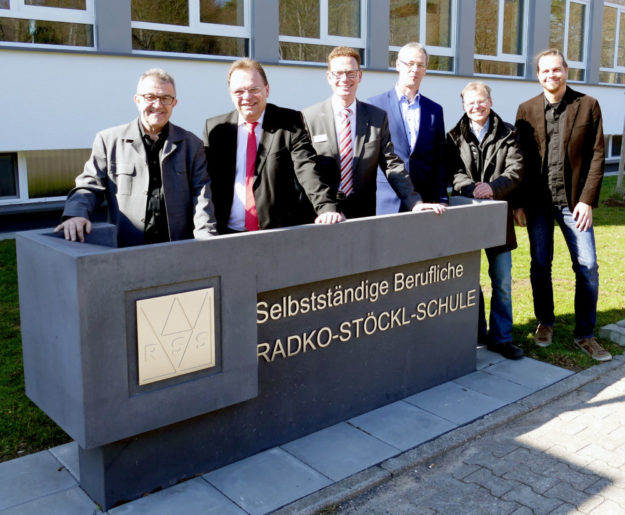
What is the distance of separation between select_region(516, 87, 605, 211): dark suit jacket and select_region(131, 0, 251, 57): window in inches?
276

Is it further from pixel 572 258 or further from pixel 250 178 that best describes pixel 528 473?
pixel 572 258

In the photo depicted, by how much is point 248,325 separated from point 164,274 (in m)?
0.62

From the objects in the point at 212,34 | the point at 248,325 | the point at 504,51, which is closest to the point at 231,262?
the point at 248,325

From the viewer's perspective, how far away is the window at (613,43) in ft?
66.9

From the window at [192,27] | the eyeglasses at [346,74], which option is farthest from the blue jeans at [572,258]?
the window at [192,27]

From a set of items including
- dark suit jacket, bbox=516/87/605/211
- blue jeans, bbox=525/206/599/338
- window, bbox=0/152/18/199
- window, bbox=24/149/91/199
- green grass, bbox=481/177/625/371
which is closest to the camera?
→ dark suit jacket, bbox=516/87/605/211

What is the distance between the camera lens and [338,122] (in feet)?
15.6

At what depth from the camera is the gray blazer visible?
3.85 metres

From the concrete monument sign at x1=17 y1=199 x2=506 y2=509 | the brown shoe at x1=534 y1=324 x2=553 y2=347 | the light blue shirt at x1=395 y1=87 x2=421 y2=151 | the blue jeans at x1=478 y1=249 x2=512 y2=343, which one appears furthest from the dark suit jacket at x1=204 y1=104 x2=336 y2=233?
the brown shoe at x1=534 y1=324 x2=553 y2=347

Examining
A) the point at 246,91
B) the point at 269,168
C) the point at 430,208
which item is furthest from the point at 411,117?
the point at 246,91

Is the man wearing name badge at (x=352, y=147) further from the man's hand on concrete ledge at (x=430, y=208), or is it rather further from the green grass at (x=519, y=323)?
the green grass at (x=519, y=323)

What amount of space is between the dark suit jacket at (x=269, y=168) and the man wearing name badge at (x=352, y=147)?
14.9 inches

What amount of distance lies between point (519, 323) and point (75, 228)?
14.6 ft

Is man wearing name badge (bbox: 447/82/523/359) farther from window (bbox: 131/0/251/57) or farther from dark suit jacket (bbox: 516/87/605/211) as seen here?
window (bbox: 131/0/251/57)
